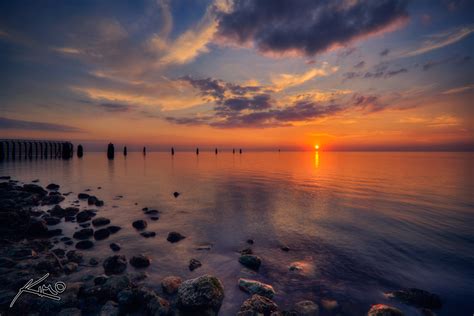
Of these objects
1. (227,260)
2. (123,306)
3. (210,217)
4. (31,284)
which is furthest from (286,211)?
(31,284)

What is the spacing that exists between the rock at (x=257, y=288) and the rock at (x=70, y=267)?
17.0ft

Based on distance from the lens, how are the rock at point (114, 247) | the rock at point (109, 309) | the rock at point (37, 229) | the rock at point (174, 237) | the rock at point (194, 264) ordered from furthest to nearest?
1. the rock at point (174, 237)
2. the rock at point (37, 229)
3. the rock at point (114, 247)
4. the rock at point (194, 264)
5. the rock at point (109, 309)

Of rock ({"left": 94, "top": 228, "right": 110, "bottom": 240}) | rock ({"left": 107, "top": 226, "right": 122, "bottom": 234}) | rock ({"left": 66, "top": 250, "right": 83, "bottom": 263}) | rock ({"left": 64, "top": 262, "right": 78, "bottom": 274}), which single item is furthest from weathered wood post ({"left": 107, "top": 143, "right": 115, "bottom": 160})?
rock ({"left": 64, "top": 262, "right": 78, "bottom": 274})

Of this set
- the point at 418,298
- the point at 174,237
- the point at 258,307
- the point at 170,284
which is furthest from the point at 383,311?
the point at 174,237

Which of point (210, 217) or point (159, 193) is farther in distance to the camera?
point (159, 193)

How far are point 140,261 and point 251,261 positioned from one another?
148 inches

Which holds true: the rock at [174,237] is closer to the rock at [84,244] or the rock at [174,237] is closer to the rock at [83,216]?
the rock at [84,244]

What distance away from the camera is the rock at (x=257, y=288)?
5860 mm

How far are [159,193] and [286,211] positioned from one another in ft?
39.0

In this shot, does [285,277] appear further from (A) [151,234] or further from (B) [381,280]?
(A) [151,234]

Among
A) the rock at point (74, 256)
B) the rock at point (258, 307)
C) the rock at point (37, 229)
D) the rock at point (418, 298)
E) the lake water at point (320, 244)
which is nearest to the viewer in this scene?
the rock at point (258, 307)

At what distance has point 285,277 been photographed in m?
6.82

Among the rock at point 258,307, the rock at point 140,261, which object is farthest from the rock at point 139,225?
the rock at point 258,307

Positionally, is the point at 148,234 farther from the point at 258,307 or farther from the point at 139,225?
the point at 258,307
